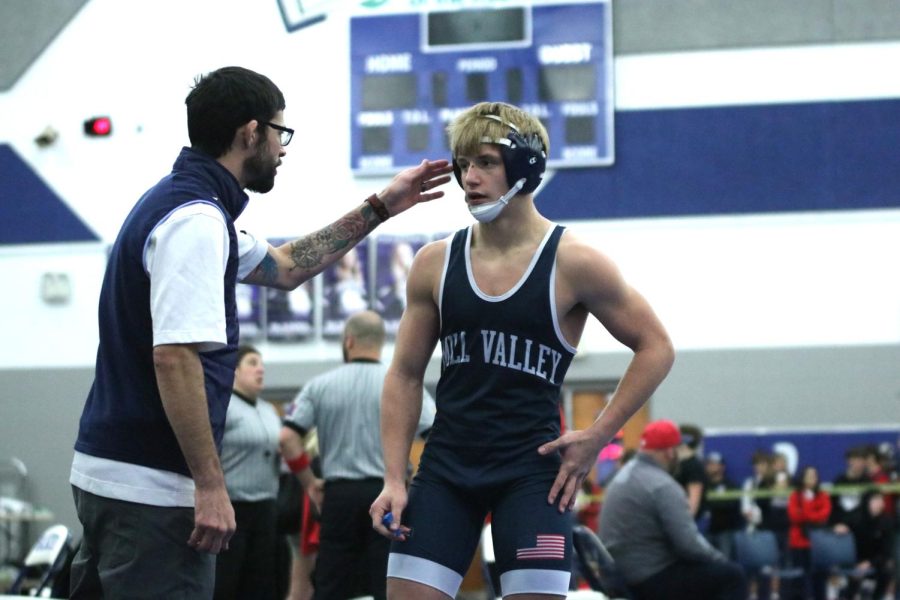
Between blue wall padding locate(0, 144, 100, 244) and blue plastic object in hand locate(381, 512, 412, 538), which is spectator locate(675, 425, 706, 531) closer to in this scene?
blue plastic object in hand locate(381, 512, 412, 538)

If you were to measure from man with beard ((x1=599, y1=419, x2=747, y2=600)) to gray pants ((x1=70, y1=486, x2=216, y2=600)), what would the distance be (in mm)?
3861

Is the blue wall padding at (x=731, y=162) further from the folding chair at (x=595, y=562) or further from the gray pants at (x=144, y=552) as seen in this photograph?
the gray pants at (x=144, y=552)

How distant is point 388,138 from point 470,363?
35.3 ft

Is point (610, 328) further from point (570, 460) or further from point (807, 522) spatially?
point (807, 522)

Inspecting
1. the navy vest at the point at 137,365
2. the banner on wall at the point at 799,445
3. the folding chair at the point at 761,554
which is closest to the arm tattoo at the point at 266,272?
the navy vest at the point at 137,365

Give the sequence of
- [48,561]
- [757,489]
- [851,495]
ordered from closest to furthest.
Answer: [48,561], [851,495], [757,489]

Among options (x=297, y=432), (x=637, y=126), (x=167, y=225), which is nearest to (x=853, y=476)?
(x=637, y=126)

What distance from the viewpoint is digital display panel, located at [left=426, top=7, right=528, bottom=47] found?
13805mm

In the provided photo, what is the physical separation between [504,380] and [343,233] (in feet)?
2.35

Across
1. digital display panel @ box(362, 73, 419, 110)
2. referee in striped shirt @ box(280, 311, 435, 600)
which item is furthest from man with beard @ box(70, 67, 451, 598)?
digital display panel @ box(362, 73, 419, 110)

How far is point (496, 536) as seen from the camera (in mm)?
3193

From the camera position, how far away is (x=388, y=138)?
13836 millimetres

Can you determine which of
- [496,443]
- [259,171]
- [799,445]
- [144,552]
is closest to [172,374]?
[144,552]

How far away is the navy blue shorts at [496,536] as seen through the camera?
311cm
